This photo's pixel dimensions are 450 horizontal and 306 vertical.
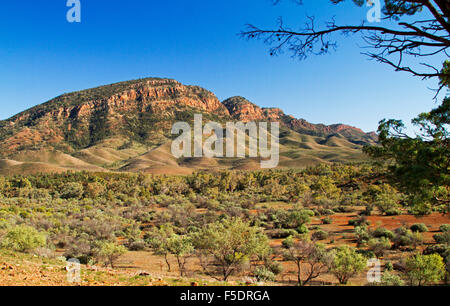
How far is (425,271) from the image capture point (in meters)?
12.2

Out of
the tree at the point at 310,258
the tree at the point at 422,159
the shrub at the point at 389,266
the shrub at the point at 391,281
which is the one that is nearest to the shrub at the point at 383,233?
the shrub at the point at 389,266

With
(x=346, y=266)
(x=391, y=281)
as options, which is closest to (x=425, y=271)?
(x=391, y=281)

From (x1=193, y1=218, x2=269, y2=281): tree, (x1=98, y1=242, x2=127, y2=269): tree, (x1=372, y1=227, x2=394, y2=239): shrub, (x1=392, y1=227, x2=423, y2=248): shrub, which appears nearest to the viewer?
(x1=193, y1=218, x2=269, y2=281): tree

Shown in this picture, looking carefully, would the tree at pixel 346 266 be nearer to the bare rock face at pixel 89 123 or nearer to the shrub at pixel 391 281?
the shrub at pixel 391 281

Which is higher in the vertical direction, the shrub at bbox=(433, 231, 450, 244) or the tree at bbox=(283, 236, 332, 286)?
the shrub at bbox=(433, 231, 450, 244)

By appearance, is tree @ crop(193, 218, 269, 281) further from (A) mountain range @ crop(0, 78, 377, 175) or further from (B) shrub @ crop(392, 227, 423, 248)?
(A) mountain range @ crop(0, 78, 377, 175)

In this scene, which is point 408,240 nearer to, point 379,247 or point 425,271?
point 379,247

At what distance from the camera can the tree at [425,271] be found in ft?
39.7

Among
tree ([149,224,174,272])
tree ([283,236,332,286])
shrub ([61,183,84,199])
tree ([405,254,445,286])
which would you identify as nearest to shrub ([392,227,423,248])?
tree ([405,254,445,286])

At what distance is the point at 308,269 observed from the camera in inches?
635

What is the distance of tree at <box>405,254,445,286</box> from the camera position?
39.7 ft
